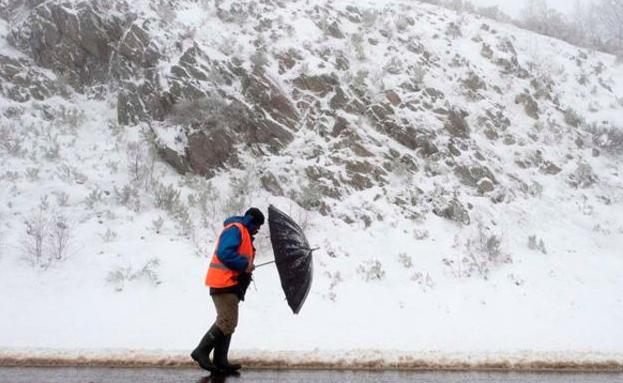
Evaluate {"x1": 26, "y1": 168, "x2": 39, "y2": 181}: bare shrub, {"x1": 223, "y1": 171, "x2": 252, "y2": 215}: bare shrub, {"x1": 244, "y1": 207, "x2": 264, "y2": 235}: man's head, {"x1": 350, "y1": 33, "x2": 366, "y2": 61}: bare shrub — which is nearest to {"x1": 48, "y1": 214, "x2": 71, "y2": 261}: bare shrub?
{"x1": 26, "y1": 168, "x2": 39, "y2": 181}: bare shrub

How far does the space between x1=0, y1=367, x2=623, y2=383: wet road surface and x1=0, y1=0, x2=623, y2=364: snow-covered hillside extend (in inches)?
21.1

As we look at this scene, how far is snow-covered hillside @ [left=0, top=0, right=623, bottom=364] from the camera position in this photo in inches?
277

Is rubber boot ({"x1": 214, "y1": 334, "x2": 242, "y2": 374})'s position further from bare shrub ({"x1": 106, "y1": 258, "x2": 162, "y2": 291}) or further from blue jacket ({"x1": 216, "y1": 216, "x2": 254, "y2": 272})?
bare shrub ({"x1": 106, "y1": 258, "x2": 162, "y2": 291})

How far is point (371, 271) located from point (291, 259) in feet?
11.9

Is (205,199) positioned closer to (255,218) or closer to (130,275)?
(130,275)

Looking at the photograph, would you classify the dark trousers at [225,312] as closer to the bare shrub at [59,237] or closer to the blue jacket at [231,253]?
the blue jacket at [231,253]

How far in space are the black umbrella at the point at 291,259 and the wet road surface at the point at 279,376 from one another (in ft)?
2.65

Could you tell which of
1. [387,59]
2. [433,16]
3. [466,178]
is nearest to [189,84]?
[387,59]

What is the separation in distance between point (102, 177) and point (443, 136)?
7.84 meters

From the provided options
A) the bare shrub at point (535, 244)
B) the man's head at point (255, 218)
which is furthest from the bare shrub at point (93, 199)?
the bare shrub at point (535, 244)

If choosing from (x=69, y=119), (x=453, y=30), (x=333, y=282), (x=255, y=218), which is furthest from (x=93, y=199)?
(x=453, y=30)

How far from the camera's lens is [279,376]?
5184 mm

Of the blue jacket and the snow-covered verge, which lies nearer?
the blue jacket

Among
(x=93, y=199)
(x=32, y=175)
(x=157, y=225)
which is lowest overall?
(x=157, y=225)
